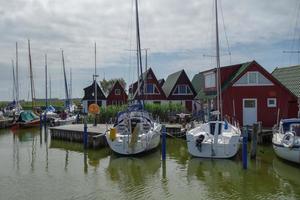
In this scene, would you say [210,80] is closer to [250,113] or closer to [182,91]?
[250,113]

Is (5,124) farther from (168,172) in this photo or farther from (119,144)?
(168,172)

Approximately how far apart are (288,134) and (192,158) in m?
5.66

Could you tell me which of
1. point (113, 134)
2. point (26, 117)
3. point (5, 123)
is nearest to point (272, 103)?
point (113, 134)

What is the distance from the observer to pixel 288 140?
21938mm

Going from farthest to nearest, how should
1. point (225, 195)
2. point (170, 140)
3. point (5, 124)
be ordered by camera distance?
point (5, 124)
point (170, 140)
point (225, 195)

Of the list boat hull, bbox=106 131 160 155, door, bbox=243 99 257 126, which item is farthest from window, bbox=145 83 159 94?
boat hull, bbox=106 131 160 155

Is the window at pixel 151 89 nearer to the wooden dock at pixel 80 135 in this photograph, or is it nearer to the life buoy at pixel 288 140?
the wooden dock at pixel 80 135

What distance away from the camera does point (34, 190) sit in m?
17.1

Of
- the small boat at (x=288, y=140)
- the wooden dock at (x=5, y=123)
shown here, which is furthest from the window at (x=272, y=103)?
the wooden dock at (x=5, y=123)

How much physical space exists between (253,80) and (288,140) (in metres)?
12.2

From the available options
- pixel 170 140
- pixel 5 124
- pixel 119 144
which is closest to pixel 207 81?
pixel 170 140

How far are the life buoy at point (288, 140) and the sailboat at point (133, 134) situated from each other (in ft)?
26.2

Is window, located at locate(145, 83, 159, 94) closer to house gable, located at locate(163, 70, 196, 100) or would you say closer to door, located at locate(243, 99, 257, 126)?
house gable, located at locate(163, 70, 196, 100)

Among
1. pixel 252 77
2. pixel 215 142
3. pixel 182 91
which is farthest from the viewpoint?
pixel 182 91
